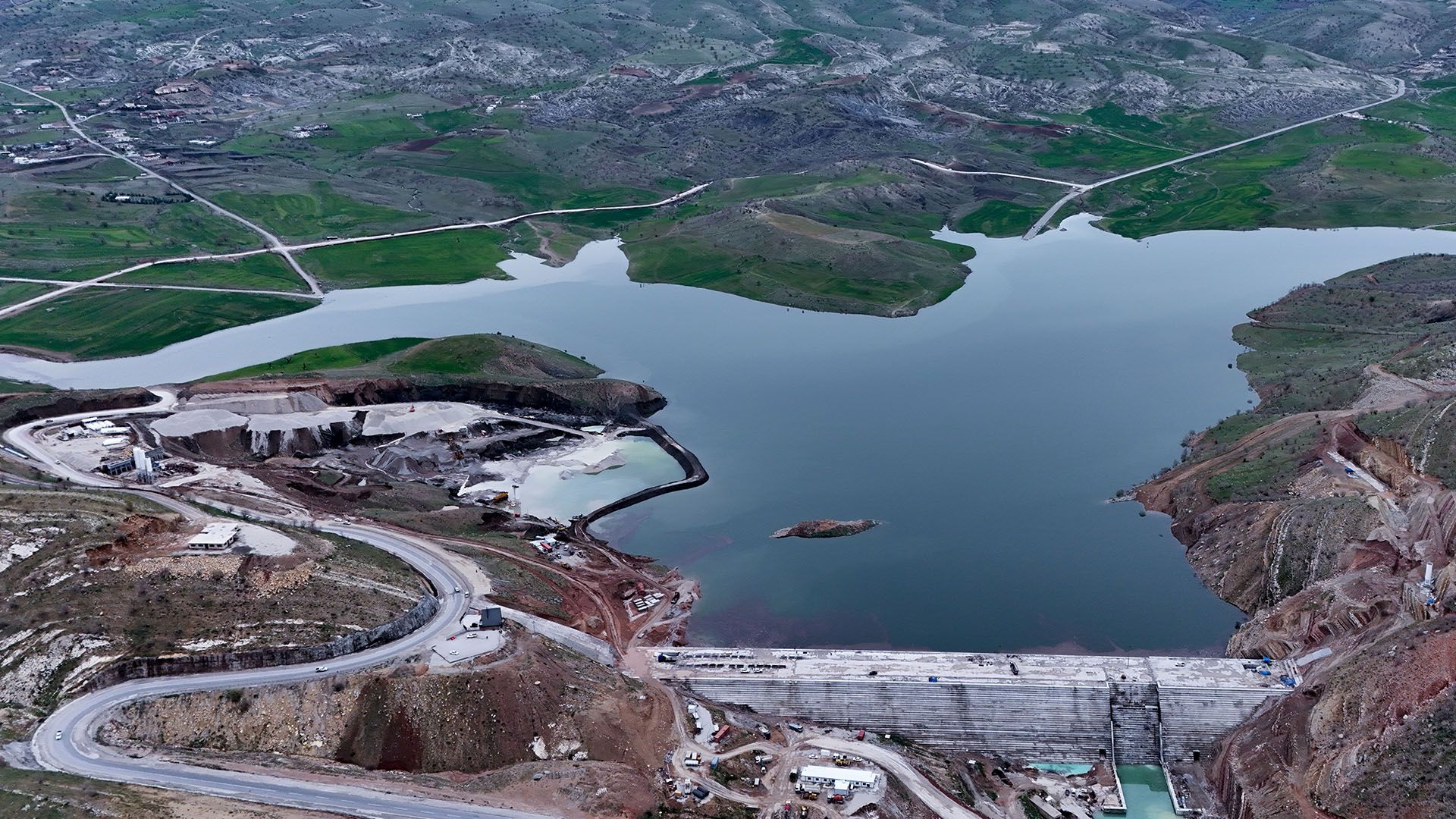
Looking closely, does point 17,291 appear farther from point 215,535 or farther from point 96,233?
point 215,535

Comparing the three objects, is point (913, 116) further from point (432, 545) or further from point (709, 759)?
point (709, 759)

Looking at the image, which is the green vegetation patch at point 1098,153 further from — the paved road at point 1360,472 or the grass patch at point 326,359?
the paved road at point 1360,472

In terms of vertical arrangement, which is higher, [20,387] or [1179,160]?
[1179,160]

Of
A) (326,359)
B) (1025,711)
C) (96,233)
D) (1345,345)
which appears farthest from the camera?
(96,233)

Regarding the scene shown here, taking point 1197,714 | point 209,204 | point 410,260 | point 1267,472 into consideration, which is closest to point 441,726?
point 1197,714

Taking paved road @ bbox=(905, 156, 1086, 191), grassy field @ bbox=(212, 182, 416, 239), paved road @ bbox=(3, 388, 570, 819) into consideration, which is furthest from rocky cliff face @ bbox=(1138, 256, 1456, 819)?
grassy field @ bbox=(212, 182, 416, 239)

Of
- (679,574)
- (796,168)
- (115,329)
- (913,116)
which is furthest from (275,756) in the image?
(913,116)
